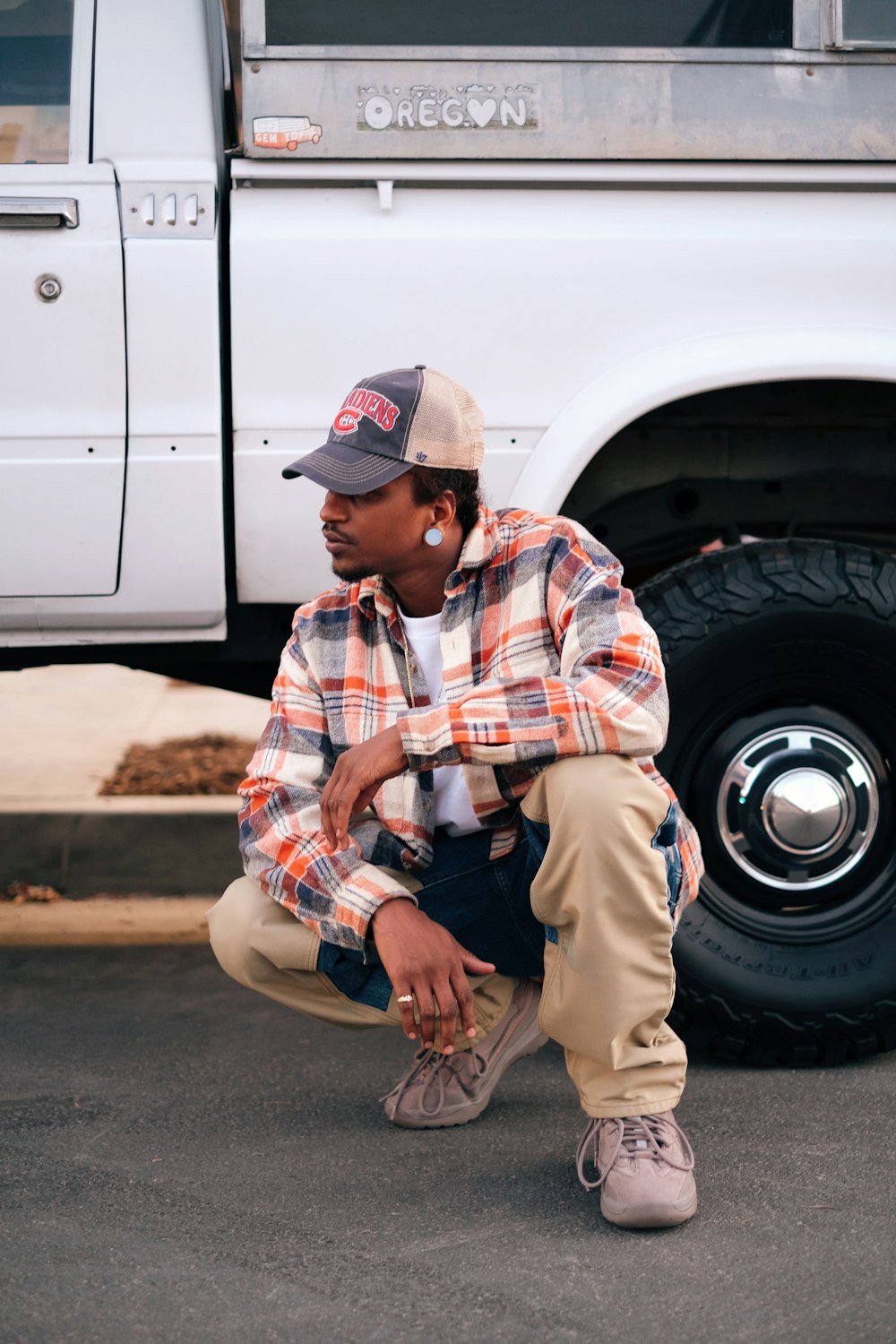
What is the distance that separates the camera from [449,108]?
2.43m

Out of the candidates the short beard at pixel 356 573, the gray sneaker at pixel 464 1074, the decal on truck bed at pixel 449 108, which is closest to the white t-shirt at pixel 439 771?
the short beard at pixel 356 573

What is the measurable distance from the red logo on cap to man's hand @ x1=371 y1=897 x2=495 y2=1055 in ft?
2.26

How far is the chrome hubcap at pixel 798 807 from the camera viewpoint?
2572mm

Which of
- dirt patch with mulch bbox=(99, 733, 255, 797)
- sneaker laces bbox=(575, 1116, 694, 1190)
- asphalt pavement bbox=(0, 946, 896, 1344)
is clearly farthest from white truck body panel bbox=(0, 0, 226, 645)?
dirt patch with mulch bbox=(99, 733, 255, 797)

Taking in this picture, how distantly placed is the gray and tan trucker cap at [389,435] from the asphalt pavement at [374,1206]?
1.00 m

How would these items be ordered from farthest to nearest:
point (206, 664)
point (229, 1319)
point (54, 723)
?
point (54, 723), point (206, 664), point (229, 1319)

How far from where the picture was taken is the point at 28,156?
2457mm

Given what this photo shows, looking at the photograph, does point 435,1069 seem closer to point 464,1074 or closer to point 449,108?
point 464,1074

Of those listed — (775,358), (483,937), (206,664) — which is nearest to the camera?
(483,937)

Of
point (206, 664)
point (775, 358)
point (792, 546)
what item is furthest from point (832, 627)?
point (206, 664)

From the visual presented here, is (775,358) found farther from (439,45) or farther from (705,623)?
(439,45)

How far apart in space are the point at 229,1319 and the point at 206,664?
1398 mm

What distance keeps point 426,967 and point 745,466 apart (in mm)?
1219

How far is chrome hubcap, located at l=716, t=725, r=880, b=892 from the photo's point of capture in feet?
8.44
